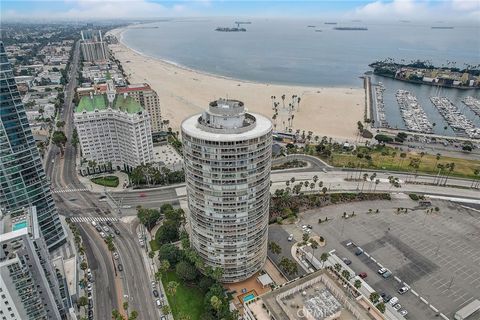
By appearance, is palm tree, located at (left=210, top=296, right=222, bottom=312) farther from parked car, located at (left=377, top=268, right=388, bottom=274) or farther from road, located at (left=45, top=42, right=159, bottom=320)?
parked car, located at (left=377, top=268, right=388, bottom=274)

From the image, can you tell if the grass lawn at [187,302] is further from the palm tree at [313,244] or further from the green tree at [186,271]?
the palm tree at [313,244]

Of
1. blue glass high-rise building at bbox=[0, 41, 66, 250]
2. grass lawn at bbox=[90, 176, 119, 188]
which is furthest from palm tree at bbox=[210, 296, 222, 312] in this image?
grass lawn at bbox=[90, 176, 119, 188]

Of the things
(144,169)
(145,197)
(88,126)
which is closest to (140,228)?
(145,197)

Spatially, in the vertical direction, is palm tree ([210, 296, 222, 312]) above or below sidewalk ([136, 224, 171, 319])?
above

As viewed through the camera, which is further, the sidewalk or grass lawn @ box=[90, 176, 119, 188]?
grass lawn @ box=[90, 176, 119, 188]

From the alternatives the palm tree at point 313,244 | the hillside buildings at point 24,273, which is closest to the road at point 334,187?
the palm tree at point 313,244
